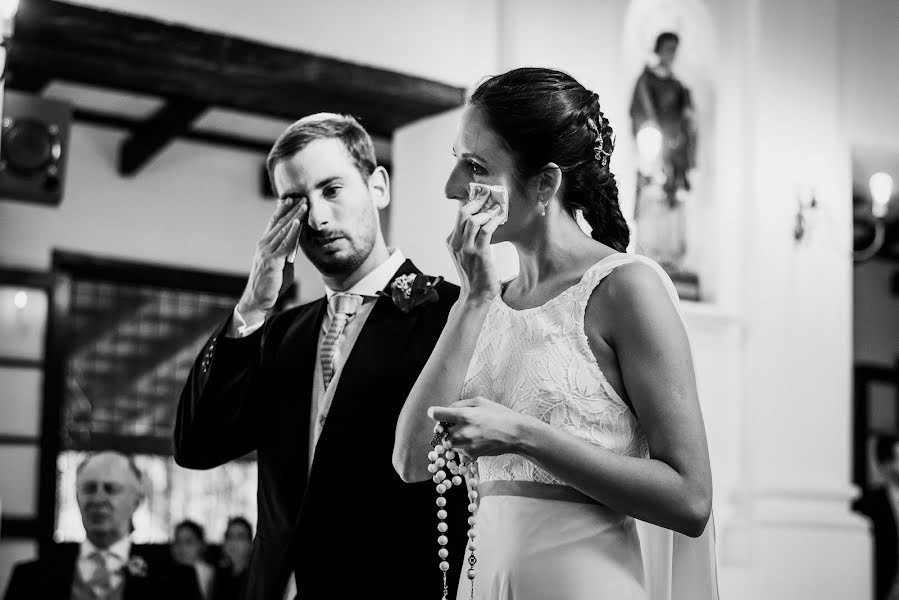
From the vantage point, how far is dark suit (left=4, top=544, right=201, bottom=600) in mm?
3527

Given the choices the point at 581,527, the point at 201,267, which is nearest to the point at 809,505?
the point at 581,527

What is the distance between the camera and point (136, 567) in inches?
141

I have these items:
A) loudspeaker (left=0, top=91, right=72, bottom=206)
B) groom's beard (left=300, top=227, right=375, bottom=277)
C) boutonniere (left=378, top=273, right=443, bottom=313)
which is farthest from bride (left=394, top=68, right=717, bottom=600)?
loudspeaker (left=0, top=91, right=72, bottom=206)

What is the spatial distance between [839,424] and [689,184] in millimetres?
1303

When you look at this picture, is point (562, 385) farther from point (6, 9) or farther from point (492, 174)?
point (6, 9)

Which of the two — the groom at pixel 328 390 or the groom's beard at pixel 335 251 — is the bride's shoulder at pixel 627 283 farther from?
the groom's beard at pixel 335 251

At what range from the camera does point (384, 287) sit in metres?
2.51

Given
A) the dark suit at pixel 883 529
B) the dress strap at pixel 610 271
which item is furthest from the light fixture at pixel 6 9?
the dark suit at pixel 883 529

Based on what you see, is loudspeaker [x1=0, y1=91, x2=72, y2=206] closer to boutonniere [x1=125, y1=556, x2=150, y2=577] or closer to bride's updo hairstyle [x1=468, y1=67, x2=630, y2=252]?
boutonniere [x1=125, y1=556, x2=150, y2=577]

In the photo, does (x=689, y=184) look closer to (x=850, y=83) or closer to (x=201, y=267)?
(x=850, y=83)

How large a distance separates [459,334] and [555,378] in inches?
6.1

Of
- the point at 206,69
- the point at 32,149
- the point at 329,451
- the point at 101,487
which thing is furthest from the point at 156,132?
the point at 329,451

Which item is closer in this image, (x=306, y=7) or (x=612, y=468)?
(x=612, y=468)

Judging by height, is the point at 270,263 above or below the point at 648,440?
above
